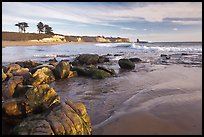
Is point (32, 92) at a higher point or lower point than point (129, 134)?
higher

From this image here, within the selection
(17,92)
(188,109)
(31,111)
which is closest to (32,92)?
(31,111)

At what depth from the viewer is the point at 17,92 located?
24.1 feet

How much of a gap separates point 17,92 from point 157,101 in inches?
170

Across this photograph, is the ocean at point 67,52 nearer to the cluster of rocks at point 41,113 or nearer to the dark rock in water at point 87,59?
the dark rock in water at point 87,59

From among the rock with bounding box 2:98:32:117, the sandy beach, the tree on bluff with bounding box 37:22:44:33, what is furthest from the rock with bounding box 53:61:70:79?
the tree on bluff with bounding box 37:22:44:33

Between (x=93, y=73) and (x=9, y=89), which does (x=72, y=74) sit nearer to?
(x=93, y=73)

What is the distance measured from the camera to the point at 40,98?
6047 mm

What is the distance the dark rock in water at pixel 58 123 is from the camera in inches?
164

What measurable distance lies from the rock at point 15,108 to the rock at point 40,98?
133mm

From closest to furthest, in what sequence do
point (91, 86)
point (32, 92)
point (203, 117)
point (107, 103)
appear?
point (203, 117), point (32, 92), point (107, 103), point (91, 86)

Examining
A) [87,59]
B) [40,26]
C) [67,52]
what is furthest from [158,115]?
[40,26]

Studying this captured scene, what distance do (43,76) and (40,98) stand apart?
4.58 meters

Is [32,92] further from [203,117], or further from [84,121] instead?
[203,117]

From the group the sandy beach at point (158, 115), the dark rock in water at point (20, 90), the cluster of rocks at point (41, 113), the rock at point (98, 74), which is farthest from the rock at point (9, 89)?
the rock at point (98, 74)
